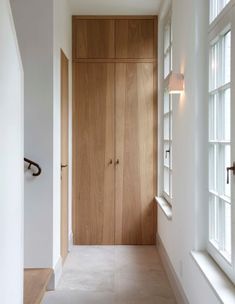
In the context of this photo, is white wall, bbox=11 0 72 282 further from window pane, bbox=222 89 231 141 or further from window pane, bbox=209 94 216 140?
window pane, bbox=222 89 231 141

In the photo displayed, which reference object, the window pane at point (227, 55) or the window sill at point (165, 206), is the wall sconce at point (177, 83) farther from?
the window sill at point (165, 206)

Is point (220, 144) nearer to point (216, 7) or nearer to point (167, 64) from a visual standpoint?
point (216, 7)

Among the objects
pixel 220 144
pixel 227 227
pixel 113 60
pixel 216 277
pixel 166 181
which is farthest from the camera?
pixel 113 60

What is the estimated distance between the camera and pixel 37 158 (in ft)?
10.9

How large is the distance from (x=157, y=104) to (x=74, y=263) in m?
2.24

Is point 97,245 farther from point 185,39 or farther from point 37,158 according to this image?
point 185,39

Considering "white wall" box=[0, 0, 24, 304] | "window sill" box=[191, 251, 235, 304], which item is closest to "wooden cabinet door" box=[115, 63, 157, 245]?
"window sill" box=[191, 251, 235, 304]

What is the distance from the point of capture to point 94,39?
4750mm

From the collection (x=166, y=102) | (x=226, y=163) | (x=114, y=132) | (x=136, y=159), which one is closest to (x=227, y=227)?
(x=226, y=163)

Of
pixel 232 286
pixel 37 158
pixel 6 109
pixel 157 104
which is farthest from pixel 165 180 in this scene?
pixel 6 109

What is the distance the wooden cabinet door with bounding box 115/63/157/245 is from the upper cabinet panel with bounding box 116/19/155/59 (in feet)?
0.49

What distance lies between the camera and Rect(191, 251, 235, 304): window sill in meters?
1.76

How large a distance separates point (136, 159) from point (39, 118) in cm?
178

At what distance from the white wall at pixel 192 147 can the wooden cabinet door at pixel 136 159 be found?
1.62 m
